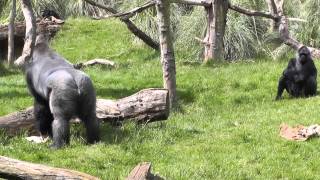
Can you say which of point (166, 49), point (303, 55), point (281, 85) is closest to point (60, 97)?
point (166, 49)

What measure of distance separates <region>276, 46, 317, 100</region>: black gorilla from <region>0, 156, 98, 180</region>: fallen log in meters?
7.84

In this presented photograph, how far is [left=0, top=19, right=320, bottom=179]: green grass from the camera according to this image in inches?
296

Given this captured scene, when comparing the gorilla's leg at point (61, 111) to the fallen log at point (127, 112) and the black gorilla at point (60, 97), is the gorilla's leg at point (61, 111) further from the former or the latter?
the fallen log at point (127, 112)

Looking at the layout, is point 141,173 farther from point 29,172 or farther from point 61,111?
point 61,111

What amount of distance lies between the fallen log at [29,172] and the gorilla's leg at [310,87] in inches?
328

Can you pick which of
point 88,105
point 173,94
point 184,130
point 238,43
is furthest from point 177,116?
point 238,43

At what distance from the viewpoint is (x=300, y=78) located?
12.8 meters

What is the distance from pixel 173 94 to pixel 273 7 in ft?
17.2

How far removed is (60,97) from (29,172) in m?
2.86

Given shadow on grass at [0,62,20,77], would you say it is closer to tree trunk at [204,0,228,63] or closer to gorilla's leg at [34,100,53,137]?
tree trunk at [204,0,228,63]

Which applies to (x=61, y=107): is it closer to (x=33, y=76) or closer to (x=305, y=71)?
(x=33, y=76)

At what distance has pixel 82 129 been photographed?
30.0 ft

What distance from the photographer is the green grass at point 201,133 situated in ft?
24.7

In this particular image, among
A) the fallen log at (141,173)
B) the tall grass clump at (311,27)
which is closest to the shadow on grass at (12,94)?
the fallen log at (141,173)
